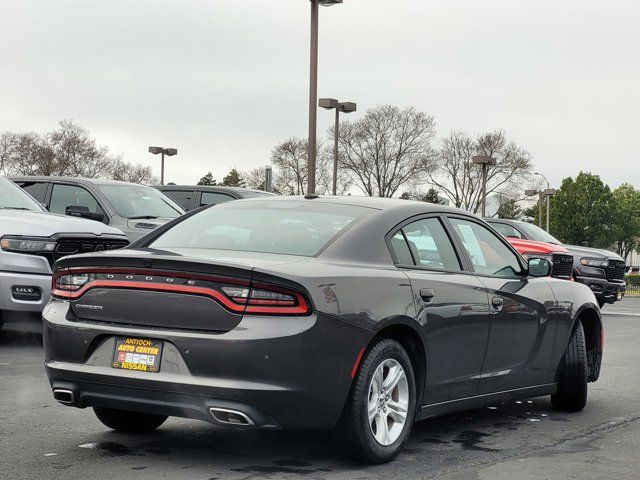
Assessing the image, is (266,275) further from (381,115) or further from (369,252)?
(381,115)

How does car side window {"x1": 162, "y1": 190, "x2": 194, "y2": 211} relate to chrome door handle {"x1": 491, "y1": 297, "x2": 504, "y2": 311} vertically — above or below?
above

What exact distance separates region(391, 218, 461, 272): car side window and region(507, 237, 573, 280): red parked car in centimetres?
1176

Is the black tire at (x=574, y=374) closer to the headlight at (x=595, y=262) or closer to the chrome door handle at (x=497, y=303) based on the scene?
the chrome door handle at (x=497, y=303)

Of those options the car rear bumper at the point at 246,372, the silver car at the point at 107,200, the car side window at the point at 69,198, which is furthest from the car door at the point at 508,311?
the car side window at the point at 69,198

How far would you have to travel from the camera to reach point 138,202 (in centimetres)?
1457

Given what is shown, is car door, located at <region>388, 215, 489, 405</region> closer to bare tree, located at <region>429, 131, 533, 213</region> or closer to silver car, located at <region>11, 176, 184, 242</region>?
silver car, located at <region>11, 176, 184, 242</region>

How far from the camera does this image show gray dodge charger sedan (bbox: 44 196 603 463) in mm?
4902

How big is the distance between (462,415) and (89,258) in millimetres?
3177

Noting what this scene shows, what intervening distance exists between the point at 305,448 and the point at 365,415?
745 mm

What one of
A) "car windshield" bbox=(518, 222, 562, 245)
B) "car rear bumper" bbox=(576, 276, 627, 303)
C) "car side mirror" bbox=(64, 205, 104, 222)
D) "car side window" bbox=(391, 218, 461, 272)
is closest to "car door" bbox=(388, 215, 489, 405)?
"car side window" bbox=(391, 218, 461, 272)

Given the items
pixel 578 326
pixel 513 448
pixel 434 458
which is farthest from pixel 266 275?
pixel 578 326

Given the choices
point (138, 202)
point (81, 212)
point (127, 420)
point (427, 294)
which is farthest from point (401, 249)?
point (138, 202)

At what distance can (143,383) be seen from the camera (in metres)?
5.00

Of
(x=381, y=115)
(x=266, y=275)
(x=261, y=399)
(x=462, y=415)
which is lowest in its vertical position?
(x=462, y=415)
